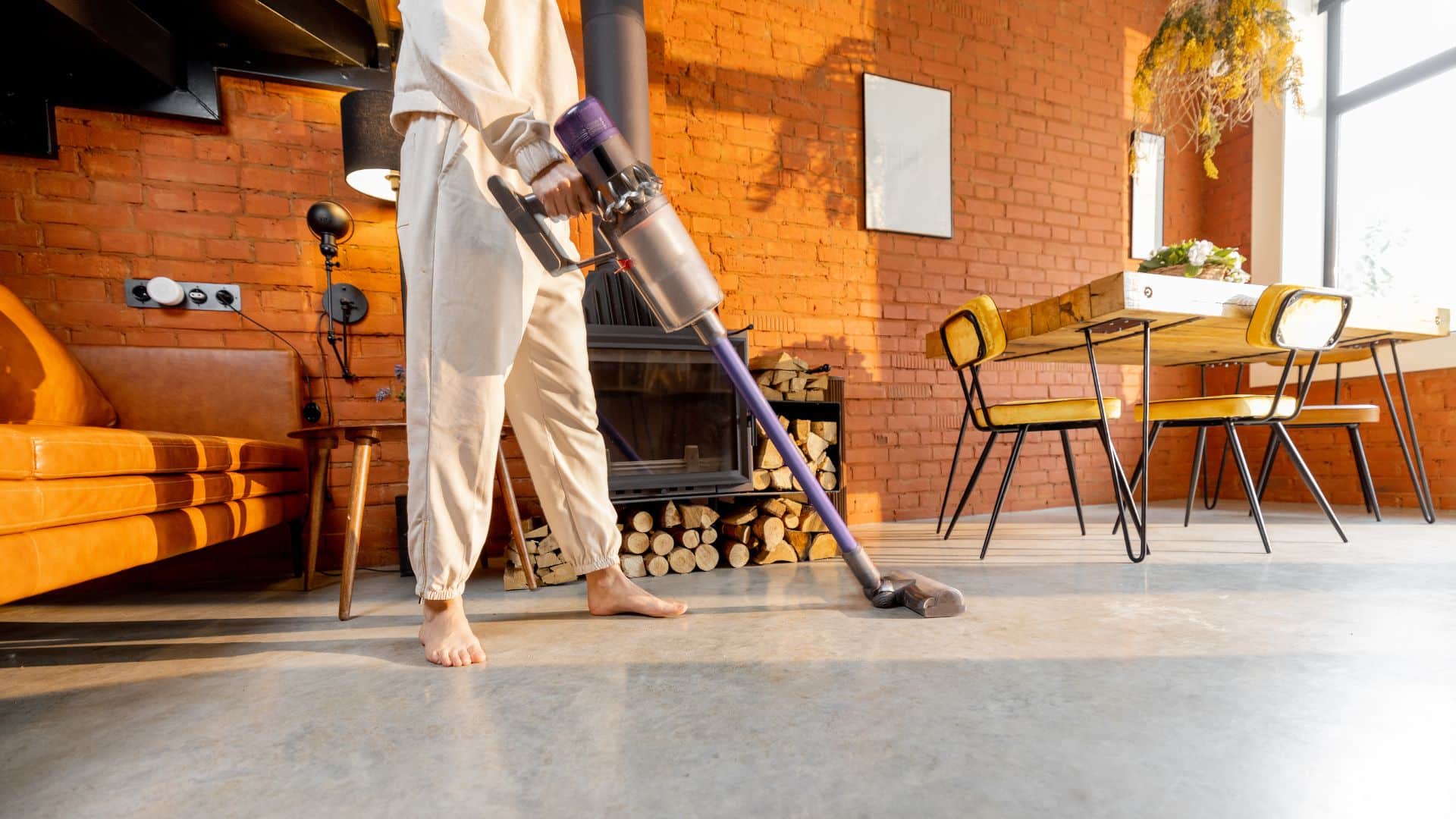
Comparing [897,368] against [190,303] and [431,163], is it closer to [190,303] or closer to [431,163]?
[431,163]

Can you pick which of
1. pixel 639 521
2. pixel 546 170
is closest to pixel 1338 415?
pixel 639 521

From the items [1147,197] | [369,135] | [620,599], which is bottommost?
[620,599]

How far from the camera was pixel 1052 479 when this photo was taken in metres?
3.76

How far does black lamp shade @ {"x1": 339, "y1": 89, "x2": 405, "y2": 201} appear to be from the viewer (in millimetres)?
2123

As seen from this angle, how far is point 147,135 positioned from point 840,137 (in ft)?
9.50

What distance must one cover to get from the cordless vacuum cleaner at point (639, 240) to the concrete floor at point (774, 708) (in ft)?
1.55

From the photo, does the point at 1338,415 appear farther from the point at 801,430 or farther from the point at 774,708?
the point at 774,708

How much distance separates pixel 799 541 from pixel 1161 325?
4.93 ft

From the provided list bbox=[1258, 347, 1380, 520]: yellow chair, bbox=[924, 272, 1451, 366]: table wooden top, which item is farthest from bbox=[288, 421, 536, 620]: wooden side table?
bbox=[1258, 347, 1380, 520]: yellow chair

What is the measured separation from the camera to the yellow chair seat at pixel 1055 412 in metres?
2.19

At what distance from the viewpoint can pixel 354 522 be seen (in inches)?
64.7

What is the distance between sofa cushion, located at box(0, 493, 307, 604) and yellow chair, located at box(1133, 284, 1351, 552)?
2.92m

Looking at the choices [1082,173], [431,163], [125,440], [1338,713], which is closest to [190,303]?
[125,440]

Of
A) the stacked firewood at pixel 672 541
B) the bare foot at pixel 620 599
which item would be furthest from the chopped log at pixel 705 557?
the bare foot at pixel 620 599
